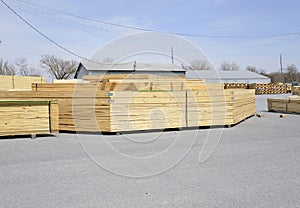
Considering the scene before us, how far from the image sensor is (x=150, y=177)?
4.52 metres

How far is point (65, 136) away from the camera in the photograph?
8398mm

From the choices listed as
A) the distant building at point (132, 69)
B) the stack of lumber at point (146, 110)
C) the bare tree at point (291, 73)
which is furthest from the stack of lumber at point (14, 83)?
the bare tree at point (291, 73)

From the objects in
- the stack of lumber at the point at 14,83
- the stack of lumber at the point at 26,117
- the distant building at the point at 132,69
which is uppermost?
the distant building at the point at 132,69

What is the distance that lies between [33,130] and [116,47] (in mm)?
3613

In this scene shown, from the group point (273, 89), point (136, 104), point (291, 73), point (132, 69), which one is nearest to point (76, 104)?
point (136, 104)

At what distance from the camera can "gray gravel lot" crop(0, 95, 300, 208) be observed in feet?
11.7

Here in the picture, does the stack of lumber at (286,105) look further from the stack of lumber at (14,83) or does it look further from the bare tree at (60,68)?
the bare tree at (60,68)

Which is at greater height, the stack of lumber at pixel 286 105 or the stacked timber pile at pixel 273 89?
the stacked timber pile at pixel 273 89

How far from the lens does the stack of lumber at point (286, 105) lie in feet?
47.9

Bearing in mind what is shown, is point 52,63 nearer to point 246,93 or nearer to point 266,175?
point 246,93

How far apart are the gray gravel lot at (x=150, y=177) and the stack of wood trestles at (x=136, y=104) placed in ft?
3.56

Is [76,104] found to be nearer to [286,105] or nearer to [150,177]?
[150,177]

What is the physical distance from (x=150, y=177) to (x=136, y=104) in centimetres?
440

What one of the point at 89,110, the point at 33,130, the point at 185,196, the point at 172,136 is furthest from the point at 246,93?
the point at 185,196
